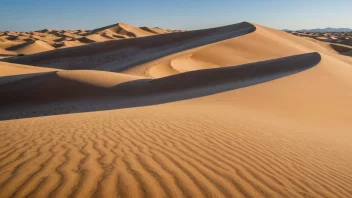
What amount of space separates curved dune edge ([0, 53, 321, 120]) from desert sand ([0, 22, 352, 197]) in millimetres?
48

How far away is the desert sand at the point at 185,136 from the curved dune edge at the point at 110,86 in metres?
0.05

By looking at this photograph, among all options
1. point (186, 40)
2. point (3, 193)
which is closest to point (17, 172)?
point (3, 193)

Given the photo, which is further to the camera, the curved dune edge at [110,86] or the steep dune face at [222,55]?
the steep dune face at [222,55]

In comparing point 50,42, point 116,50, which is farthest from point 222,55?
point 50,42

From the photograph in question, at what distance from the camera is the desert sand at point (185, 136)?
3170 millimetres

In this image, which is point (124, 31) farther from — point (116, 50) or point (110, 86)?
point (110, 86)

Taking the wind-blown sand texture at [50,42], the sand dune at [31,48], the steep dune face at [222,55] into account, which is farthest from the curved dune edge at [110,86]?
the sand dune at [31,48]

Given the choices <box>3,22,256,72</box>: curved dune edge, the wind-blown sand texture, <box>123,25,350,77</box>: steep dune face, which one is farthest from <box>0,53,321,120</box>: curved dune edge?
the wind-blown sand texture

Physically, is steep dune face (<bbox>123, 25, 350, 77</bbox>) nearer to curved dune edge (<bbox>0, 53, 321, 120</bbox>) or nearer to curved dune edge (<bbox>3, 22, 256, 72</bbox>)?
curved dune edge (<bbox>3, 22, 256, 72</bbox>)

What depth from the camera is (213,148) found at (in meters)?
4.52

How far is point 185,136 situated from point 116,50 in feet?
92.0

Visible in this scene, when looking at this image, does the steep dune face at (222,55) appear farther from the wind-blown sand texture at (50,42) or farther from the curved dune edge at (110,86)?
the wind-blown sand texture at (50,42)

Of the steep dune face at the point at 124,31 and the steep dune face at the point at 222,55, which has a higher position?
the steep dune face at the point at 124,31

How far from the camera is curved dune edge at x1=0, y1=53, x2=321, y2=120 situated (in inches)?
497
